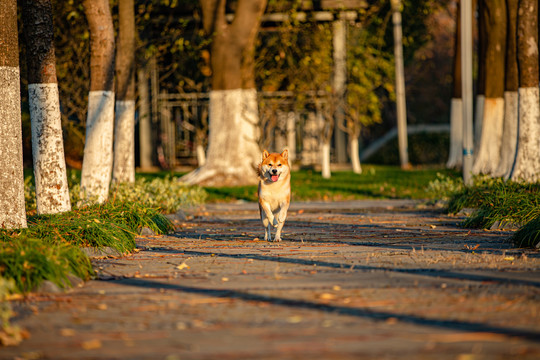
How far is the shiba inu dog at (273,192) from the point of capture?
35.9 ft

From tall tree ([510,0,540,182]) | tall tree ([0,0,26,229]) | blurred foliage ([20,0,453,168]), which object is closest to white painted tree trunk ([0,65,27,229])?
tall tree ([0,0,26,229])

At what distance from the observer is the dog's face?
1098 centimetres

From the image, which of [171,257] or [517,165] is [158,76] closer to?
[517,165]

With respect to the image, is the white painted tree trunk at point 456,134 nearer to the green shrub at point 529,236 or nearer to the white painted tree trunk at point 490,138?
the white painted tree trunk at point 490,138

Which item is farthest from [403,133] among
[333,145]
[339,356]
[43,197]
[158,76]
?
[339,356]

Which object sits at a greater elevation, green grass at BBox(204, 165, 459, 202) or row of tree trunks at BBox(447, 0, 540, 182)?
row of tree trunks at BBox(447, 0, 540, 182)

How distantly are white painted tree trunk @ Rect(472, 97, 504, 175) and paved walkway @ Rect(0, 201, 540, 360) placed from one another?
10871 mm

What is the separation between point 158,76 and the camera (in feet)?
95.5

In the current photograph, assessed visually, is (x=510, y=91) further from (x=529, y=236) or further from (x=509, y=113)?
(x=529, y=236)

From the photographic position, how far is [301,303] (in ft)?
21.3

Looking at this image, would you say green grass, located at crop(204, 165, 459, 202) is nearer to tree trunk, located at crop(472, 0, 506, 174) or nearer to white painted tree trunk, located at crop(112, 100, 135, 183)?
tree trunk, located at crop(472, 0, 506, 174)

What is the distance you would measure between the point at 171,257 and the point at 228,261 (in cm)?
79

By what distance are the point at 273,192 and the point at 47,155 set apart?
3166 mm

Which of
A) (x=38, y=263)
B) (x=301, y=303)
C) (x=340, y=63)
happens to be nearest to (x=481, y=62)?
(x=340, y=63)
